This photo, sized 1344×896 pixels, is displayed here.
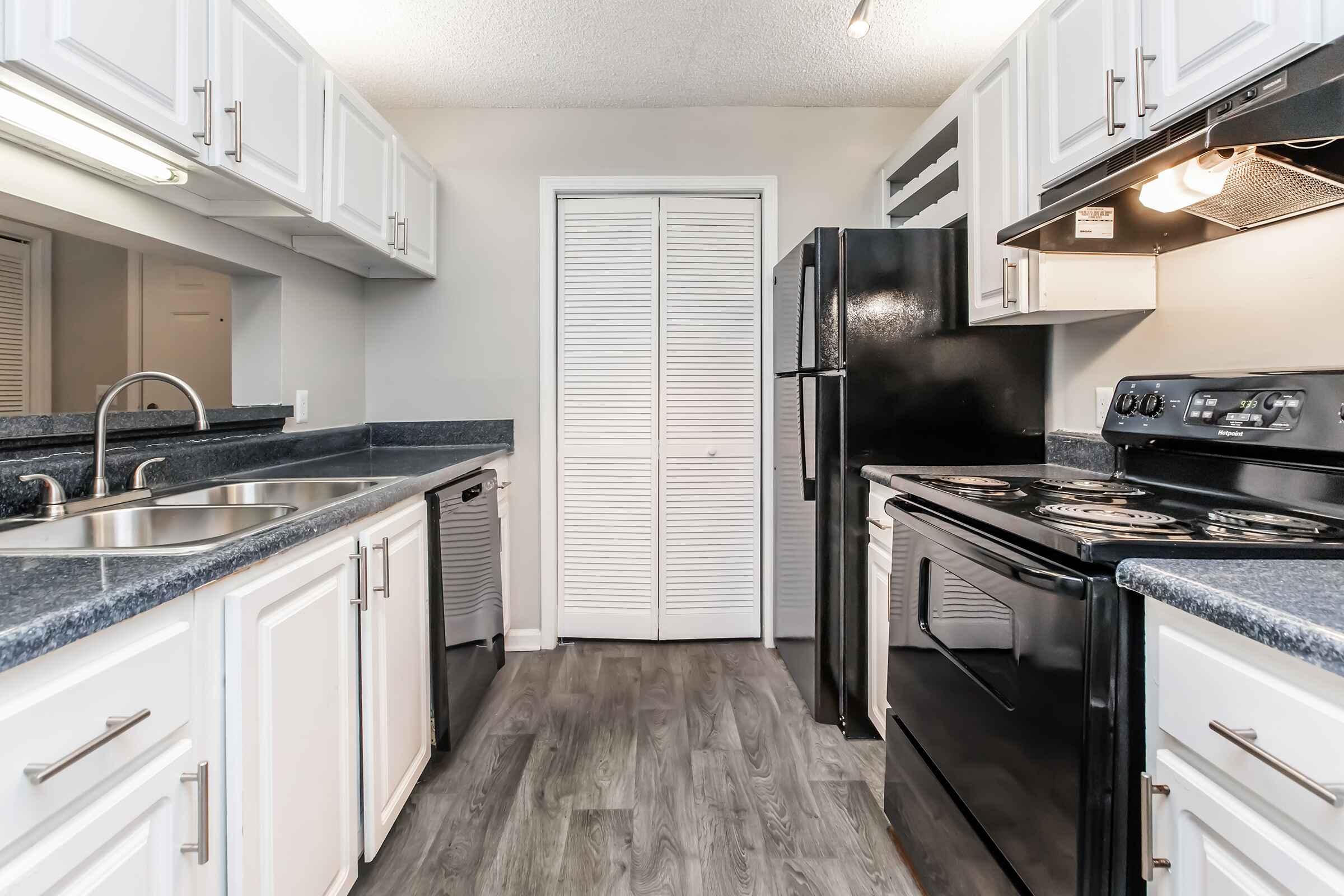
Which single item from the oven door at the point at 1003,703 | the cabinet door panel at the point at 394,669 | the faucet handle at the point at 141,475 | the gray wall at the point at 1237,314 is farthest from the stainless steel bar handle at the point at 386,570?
the gray wall at the point at 1237,314

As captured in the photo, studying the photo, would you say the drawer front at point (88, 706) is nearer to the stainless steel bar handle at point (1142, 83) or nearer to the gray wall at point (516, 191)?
the stainless steel bar handle at point (1142, 83)

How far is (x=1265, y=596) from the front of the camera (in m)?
0.75

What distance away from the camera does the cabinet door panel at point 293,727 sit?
1.00 meters

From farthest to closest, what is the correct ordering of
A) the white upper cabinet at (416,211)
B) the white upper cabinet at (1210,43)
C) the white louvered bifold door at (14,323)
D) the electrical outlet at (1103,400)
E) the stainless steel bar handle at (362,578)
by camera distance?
the white upper cabinet at (416,211), the white louvered bifold door at (14,323), the electrical outlet at (1103,400), the stainless steel bar handle at (362,578), the white upper cabinet at (1210,43)

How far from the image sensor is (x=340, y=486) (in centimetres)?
180

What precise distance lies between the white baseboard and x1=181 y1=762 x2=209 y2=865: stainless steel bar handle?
7.14 ft

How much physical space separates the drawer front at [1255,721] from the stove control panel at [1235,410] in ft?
2.22

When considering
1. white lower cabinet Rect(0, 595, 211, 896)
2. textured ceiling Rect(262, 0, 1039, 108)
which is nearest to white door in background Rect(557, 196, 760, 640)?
textured ceiling Rect(262, 0, 1039, 108)

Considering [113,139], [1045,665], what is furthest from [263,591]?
[1045,665]

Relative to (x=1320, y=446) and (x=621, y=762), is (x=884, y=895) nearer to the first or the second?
(x=621, y=762)

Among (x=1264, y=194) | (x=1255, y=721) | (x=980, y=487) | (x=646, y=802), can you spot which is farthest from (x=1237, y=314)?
(x=646, y=802)

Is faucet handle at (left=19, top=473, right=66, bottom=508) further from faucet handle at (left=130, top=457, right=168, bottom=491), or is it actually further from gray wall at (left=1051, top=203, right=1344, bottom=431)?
gray wall at (left=1051, top=203, right=1344, bottom=431)

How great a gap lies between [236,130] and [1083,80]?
6.39 ft

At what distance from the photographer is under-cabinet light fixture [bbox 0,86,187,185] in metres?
1.26
